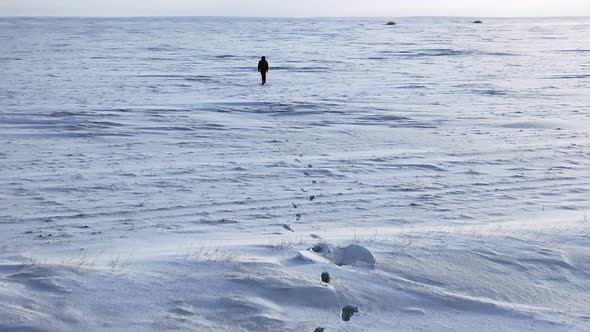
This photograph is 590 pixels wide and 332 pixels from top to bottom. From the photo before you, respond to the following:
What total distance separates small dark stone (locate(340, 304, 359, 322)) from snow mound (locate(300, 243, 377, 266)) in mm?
836

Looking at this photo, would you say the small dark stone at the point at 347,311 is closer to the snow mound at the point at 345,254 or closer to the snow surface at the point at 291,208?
the snow surface at the point at 291,208

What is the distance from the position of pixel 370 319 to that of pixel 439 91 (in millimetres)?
17963

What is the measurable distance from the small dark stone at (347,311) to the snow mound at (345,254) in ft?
2.74

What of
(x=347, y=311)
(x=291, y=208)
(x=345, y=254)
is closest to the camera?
(x=347, y=311)

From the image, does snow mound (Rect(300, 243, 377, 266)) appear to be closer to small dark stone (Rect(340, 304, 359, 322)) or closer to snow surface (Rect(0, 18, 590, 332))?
snow surface (Rect(0, 18, 590, 332))

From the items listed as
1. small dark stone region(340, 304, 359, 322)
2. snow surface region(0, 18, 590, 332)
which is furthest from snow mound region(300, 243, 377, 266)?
small dark stone region(340, 304, 359, 322)

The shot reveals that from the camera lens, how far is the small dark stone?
15.1ft

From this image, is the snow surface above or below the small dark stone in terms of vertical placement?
below

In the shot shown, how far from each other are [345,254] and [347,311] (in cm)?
112

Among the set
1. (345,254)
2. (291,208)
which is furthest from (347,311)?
(291,208)

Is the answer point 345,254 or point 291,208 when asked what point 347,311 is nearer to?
point 345,254

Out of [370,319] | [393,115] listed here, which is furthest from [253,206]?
[393,115]

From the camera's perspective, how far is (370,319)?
4.60 metres

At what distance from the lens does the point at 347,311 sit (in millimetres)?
4684
